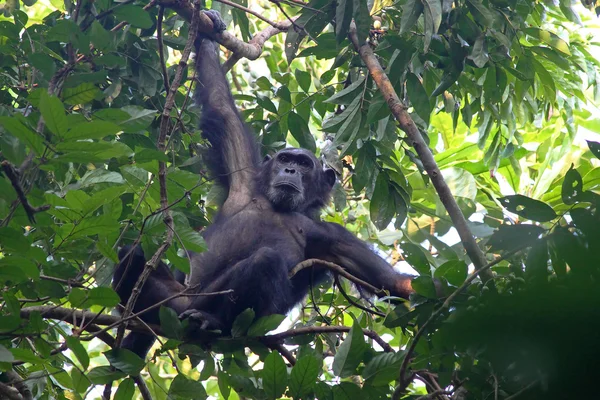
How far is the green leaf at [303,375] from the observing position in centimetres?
310

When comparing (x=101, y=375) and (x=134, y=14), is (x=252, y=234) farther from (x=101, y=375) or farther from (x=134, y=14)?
(x=101, y=375)

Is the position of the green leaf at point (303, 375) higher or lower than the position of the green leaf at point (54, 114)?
lower

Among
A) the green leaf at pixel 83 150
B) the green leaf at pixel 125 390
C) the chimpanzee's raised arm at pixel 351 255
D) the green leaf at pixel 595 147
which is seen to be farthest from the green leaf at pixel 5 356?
the chimpanzee's raised arm at pixel 351 255

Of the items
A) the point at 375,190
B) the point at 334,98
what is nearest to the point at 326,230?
the point at 375,190

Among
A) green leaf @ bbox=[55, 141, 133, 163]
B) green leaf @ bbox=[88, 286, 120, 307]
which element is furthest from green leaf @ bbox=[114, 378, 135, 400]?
green leaf @ bbox=[55, 141, 133, 163]

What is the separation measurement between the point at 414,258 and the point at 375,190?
1.64 meters

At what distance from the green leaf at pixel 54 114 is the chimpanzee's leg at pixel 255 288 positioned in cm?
218

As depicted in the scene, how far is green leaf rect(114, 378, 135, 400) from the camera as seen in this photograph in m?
3.35

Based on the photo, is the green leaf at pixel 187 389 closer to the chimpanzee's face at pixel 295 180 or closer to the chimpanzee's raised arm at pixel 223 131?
the chimpanzee's raised arm at pixel 223 131

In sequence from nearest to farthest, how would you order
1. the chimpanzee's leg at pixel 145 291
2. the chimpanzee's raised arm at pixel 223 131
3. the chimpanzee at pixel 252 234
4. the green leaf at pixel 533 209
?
the green leaf at pixel 533 209
the chimpanzee's leg at pixel 145 291
the chimpanzee at pixel 252 234
the chimpanzee's raised arm at pixel 223 131

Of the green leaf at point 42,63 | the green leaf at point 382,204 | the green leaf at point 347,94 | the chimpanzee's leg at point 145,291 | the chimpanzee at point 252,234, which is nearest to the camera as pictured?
the green leaf at point 42,63

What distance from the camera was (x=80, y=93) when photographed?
346 cm

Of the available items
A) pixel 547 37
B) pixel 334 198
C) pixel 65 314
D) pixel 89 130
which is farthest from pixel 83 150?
pixel 334 198

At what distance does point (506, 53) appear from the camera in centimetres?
410
